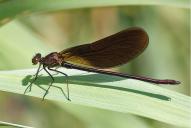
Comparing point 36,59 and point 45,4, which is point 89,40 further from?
point 45,4

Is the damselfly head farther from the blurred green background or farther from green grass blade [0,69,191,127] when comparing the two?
green grass blade [0,69,191,127]


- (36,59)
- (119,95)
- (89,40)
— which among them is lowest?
(119,95)

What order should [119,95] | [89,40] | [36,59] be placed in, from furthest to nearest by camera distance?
1. [89,40]
2. [36,59]
3. [119,95]

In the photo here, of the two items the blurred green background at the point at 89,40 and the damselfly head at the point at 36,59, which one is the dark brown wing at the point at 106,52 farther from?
the blurred green background at the point at 89,40

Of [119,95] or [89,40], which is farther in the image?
[89,40]

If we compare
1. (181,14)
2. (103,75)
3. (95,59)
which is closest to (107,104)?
(103,75)

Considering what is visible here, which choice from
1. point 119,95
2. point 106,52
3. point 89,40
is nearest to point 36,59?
point 106,52

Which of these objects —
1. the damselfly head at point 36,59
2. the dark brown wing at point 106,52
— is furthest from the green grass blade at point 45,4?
the damselfly head at point 36,59
